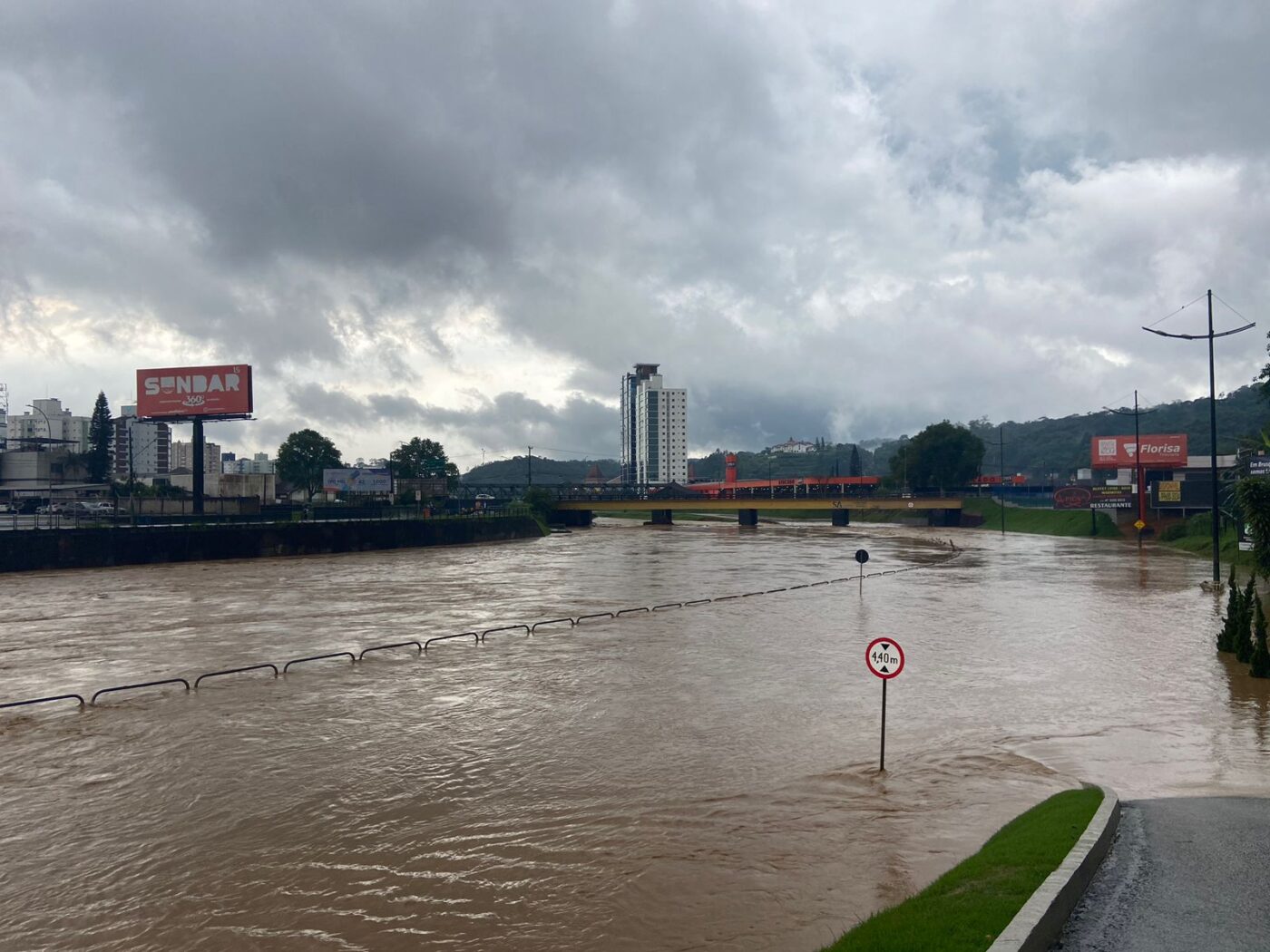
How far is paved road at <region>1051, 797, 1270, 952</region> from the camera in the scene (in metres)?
7.48

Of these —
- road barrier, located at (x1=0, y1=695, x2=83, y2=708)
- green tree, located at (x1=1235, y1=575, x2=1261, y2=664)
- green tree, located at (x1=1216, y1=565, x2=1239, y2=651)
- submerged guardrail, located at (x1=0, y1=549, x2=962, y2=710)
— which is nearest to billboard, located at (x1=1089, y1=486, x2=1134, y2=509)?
submerged guardrail, located at (x1=0, y1=549, x2=962, y2=710)

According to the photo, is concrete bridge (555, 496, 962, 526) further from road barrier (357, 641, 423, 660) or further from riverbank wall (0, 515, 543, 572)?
road barrier (357, 641, 423, 660)

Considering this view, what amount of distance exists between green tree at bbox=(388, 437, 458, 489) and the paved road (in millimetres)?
148529

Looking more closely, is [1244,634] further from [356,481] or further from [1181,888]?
[356,481]

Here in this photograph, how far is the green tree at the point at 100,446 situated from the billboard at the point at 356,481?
42.9 metres

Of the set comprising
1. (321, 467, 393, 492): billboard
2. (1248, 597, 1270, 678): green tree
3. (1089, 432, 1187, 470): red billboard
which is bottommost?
(1248, 597, 1270, 678): green tree

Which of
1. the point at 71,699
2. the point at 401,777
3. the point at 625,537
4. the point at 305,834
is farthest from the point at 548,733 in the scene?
the point at 625,537

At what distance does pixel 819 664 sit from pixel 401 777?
44.0 ft

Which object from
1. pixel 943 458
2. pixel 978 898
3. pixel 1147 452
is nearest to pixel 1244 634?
pixel 978 898

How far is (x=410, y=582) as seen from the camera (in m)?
49.7

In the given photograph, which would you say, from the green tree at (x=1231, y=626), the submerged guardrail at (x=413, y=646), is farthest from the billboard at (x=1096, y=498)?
the green tree at (x=1231, y=626)

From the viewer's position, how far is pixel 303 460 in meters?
142

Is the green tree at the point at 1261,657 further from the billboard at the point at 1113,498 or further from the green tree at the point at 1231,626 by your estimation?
the billboard at the point at 1113,498

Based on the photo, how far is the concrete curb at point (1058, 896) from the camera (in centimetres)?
704
